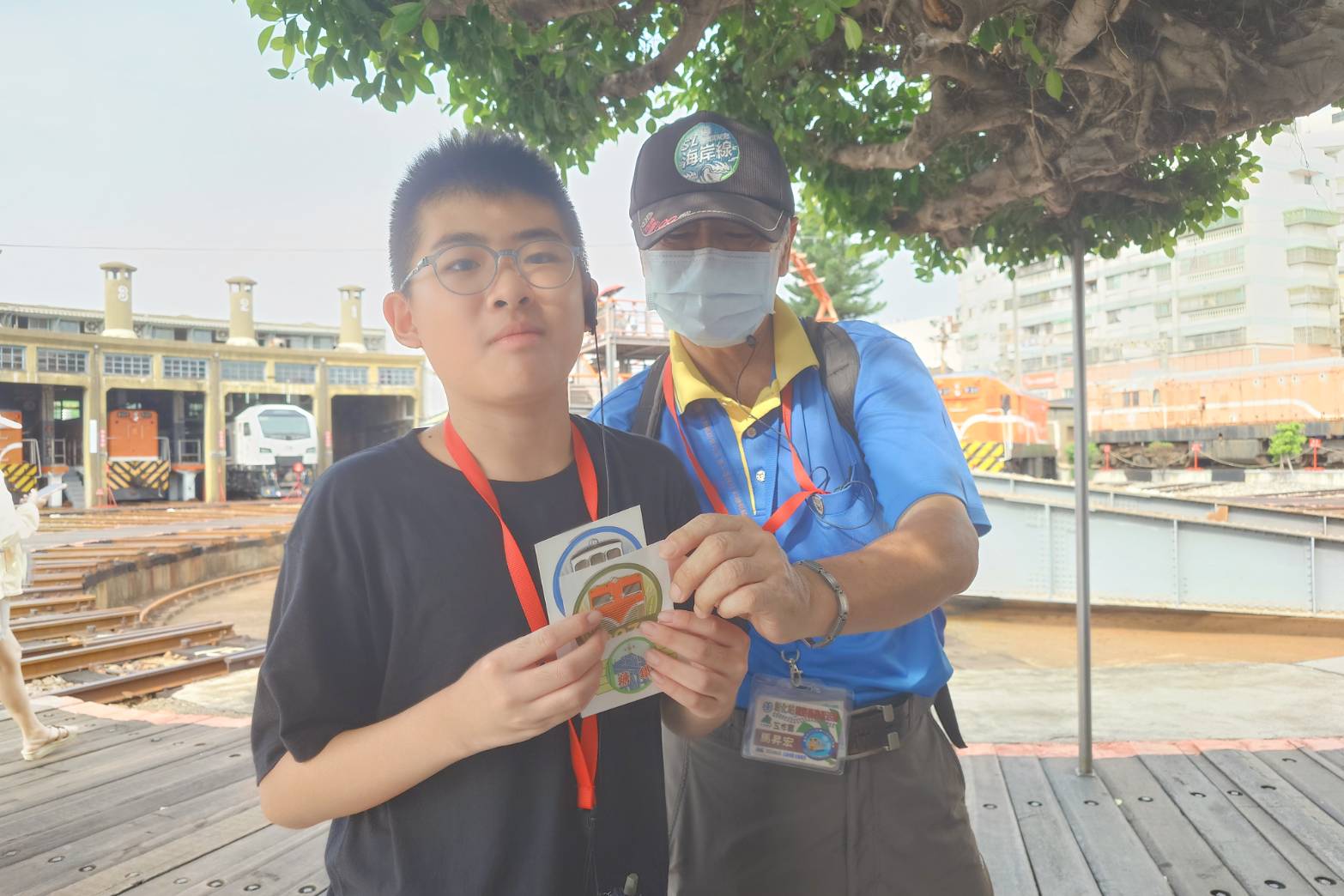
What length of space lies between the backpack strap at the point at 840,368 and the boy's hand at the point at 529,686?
2.51ft

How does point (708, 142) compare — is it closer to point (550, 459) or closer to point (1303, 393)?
point (550, 459)

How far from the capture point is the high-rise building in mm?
32969

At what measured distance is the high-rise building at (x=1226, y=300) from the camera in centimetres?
3297

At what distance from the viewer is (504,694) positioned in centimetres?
90

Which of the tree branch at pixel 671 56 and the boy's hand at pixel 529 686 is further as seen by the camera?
the tree branch at pixel 671 56

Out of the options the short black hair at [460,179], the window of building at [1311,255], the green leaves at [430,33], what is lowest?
the short black hair at [460,179]

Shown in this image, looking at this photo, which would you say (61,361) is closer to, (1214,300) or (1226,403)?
→ (1226,403)

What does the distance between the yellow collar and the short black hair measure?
0.45m

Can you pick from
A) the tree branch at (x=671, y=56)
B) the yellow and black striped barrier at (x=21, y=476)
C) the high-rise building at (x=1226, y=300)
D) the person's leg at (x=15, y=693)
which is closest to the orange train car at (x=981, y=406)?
the high-rise building at (x=1226, y=300)

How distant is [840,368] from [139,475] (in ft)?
108

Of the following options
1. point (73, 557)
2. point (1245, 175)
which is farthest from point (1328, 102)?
point (73, 557)

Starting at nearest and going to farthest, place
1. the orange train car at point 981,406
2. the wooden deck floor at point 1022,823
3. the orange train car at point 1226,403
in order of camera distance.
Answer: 1. the wooden deck floor at point 1022,823
2. the orange train car at point 981,406
3. the orange train car at point 1226,403

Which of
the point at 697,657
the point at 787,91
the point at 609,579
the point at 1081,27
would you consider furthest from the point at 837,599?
the point at 787,91

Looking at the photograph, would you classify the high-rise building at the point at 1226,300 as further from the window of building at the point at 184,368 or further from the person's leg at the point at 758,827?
the window of building at the point at 184,368
